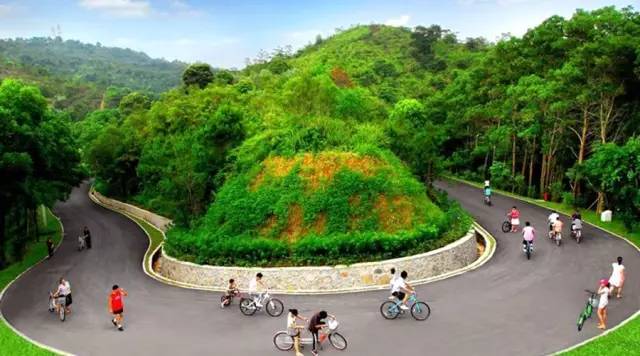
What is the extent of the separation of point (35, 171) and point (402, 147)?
21.0 meters

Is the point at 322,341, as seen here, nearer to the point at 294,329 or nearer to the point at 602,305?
the point at 294,329

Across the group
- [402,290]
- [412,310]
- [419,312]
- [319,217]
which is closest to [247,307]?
[402,290]

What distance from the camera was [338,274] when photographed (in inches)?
885

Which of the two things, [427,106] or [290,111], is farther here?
[427,106]

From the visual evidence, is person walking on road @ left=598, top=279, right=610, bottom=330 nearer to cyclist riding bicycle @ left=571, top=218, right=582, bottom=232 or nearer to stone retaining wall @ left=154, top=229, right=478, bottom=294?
stone retaining wall @ left=154, top=229, right=478, bottom=294

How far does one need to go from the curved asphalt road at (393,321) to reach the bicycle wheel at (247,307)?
0.24 meters

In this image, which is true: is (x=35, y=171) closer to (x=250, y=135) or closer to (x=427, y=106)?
(x=250, y=135)

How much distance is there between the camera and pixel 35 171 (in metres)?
32.2

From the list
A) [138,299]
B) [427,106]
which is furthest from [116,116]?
[138,299]

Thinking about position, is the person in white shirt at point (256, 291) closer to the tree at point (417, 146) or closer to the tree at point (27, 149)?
the tree at point (27, 149)

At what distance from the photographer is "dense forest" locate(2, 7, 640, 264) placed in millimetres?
25672

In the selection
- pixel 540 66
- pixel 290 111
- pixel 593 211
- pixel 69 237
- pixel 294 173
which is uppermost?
pixel 540 66

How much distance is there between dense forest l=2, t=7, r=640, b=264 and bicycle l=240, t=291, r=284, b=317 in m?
3.67

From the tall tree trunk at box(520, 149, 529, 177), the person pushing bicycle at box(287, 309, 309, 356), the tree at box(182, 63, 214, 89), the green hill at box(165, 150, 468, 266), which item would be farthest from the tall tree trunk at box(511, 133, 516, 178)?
the tree at box(182, 63, 214, 89)
